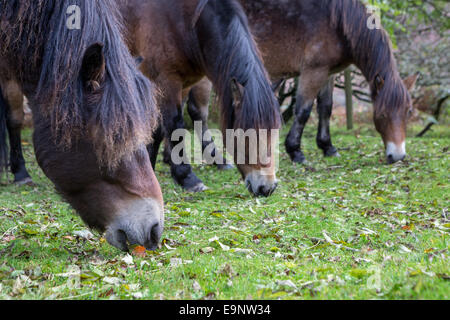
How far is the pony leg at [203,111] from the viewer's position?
8.02 m

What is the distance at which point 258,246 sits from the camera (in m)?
3.54

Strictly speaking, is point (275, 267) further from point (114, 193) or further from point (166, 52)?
point (166, 52)

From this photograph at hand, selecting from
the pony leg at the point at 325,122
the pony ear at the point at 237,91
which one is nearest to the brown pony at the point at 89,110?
the pony ear at the point at 237,91

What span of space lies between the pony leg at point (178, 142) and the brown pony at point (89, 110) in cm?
306

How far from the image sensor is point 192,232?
3.98 meters

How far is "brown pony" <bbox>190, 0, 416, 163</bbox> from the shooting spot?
752 cm

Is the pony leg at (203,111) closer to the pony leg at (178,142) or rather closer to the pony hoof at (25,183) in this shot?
the pony leg at (178,142)

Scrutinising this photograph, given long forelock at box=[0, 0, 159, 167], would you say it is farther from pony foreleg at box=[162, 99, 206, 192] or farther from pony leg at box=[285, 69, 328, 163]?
pony leg at box=[285, 69, 328, 163]

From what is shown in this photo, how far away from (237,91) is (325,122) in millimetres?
4161

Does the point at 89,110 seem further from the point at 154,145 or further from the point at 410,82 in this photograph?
the point at 410,82

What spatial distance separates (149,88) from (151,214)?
759 mm
